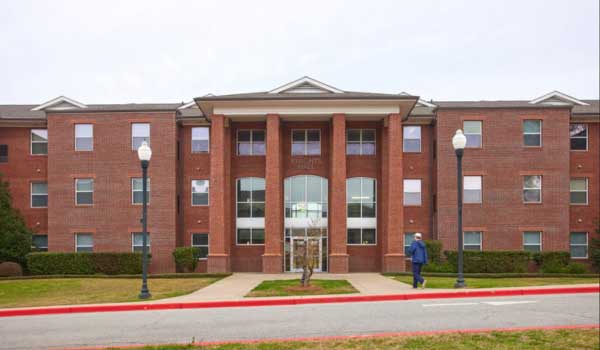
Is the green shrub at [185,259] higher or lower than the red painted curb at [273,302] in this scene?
lower

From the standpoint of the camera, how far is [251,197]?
31625 mm

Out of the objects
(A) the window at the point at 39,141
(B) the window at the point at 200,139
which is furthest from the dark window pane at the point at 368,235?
(A) the window at the point at 39,141

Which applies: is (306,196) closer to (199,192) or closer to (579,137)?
(199,192)

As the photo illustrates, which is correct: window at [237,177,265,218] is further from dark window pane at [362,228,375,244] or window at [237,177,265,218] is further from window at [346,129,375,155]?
dark window pane at [362,228,375,244]

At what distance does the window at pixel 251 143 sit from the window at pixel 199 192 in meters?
2.84

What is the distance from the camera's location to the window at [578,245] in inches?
1236

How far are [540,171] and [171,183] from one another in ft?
64.9

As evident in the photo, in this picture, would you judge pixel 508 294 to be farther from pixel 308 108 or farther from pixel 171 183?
pixel 171 183

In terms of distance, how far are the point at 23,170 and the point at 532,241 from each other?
28270mm

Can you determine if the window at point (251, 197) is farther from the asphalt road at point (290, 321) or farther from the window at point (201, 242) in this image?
the asphalt road at point (290, 321)

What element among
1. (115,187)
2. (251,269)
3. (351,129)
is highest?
(351,129)

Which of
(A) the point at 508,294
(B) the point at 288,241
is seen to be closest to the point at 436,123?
(B) the point at 288,241

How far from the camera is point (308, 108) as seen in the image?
A: 94.1 ft

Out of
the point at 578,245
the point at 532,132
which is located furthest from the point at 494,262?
the point at 532,132
